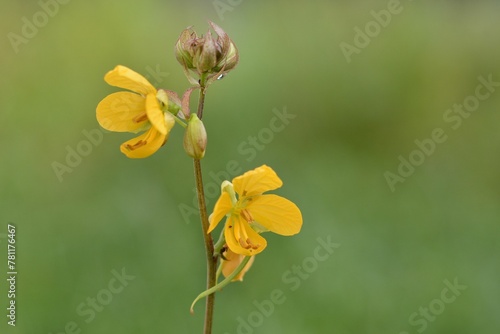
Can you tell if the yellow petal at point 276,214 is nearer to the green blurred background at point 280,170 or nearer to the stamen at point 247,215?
the stamen at point 247,215

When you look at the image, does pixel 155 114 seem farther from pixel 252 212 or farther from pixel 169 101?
pixel 252 212

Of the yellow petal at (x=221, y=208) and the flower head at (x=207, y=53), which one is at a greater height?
the flower head at (x=207, y=53)

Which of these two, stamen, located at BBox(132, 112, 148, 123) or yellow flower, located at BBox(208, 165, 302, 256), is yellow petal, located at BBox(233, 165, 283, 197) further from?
stamen, located at BBox(132, 112, 148, 123)

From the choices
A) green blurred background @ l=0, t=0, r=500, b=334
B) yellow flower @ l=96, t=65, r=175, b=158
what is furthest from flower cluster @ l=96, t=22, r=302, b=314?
green blurred background @ l=0, t=0, r=500, b=334

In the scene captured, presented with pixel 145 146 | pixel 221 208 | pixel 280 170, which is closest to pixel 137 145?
pixel 145 146

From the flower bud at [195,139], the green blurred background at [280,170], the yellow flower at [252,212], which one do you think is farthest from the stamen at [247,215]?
the green blurred background at [280,170]

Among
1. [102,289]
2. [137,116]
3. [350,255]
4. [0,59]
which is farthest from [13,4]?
[137,116]
